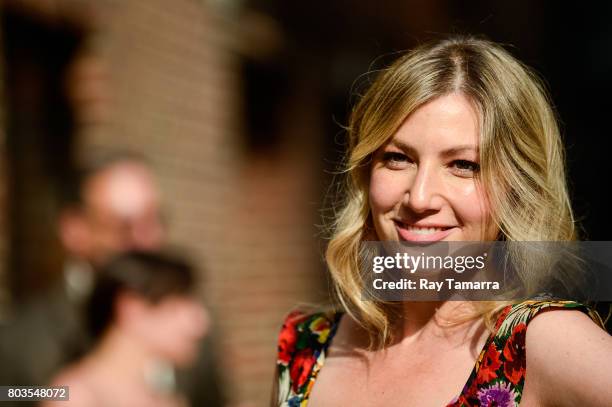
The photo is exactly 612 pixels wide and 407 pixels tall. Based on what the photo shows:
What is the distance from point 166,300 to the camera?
2.85m

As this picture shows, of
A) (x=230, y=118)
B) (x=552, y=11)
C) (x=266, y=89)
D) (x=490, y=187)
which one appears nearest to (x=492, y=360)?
(x=490, y=187)

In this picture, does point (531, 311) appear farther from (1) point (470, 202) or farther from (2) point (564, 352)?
(1) point (470, 202)

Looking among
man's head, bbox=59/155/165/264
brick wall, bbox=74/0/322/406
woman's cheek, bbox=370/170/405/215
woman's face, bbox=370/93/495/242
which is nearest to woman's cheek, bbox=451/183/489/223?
woman's face, bbox=370/93/495/242

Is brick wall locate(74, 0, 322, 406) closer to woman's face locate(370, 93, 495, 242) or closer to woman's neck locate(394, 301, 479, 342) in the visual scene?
woman's neck locate(394, 301, 479, 342)

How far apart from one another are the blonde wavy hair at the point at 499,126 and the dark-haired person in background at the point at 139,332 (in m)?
1.31

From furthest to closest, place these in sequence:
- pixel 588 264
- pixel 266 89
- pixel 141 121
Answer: pixel 266 89 < pixel 141 121 < pixel 588 264

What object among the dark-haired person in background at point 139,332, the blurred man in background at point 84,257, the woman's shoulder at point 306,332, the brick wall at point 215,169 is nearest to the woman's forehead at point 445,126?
the woman's shoulder at point 306,332

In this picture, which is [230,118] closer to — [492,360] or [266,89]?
[266,89]

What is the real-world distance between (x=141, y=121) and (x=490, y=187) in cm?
253

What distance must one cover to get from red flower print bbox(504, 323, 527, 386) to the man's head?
2.01m

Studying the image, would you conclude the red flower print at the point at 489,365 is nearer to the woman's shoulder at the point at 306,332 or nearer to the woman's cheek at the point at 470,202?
the woman's cheek at the point at 470,202

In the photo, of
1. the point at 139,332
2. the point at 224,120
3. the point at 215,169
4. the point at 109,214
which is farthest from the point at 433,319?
the point at 224,120

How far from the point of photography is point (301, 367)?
5.58 feet

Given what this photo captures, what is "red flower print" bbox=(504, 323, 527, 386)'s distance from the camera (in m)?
1.29
